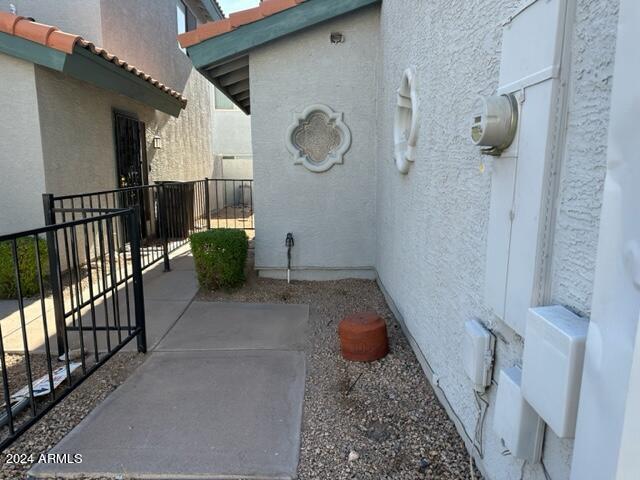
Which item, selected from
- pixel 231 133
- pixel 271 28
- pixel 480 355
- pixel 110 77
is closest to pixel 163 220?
pixel 110 77

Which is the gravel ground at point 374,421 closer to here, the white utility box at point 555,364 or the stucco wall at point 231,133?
the white utility box at point 555,364

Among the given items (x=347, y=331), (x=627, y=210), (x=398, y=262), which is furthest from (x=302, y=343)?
(x=627, y=210)

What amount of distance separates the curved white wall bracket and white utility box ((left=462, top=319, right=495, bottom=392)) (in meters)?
1.85

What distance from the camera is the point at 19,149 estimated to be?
5.66m

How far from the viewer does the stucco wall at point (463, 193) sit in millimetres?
1389

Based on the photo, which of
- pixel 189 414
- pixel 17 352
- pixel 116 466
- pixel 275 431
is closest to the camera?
pixel 116 466

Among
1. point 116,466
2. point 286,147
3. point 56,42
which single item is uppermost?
point 56,42

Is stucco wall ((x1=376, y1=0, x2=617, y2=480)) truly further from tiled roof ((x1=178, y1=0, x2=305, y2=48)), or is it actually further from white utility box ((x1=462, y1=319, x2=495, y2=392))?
tiled roof ((x1=178, y1=0, x2=305, y2=48))

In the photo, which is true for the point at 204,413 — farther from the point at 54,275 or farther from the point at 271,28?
the point at 271,28

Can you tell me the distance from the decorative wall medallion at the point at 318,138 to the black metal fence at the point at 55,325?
2579 mm

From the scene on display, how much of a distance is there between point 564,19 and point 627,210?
0.83 meters

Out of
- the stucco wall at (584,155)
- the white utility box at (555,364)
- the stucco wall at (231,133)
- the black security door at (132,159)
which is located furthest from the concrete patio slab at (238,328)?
the stucco wall at (231,133)

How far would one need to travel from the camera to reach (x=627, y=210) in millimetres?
1008

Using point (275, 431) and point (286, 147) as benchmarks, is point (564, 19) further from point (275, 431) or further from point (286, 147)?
point (286, 147)
